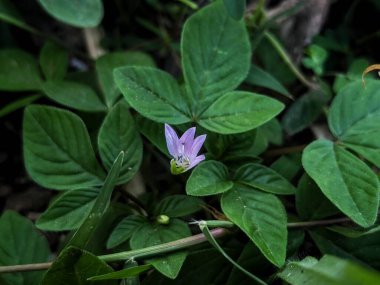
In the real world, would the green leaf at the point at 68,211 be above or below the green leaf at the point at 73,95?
below

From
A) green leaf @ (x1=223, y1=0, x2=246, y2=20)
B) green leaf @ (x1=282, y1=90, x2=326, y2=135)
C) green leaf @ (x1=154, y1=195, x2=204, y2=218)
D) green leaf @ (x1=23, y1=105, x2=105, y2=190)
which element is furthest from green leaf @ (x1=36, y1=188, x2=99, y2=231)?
green leaf @ (x1=282, y1=90, x2=326, y2=135)

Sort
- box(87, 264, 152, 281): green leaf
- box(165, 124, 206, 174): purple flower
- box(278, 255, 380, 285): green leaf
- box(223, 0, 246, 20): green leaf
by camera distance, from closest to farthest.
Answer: box(278, 255, 380, 285): green leaf → box(87, 264, 152, 281): green leaf → box(165, 124, 206, 174): purple flower → box(223, 0, 246, 20): green leaf

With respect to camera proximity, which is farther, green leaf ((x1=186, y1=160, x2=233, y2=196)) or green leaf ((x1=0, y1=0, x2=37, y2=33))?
green leaf ((x1=0, y1=0, x2=37, y2=33))

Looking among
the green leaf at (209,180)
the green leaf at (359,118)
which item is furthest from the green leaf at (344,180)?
the green leaf at (209,180)

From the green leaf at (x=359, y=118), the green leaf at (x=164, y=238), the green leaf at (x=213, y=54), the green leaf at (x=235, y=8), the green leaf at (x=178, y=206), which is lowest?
the green leaf at (x=164, y=238)

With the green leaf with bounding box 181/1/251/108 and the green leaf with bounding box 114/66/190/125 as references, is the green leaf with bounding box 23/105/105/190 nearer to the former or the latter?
the green leaf with bounding box 114/66/190/125

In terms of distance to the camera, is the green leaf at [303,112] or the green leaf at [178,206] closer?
the green leaf at [178,206]

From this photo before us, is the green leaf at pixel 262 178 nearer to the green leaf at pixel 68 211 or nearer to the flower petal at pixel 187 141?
the flower petal at pixel 187 141

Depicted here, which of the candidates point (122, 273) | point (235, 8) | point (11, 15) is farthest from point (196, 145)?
point (11, 15)
